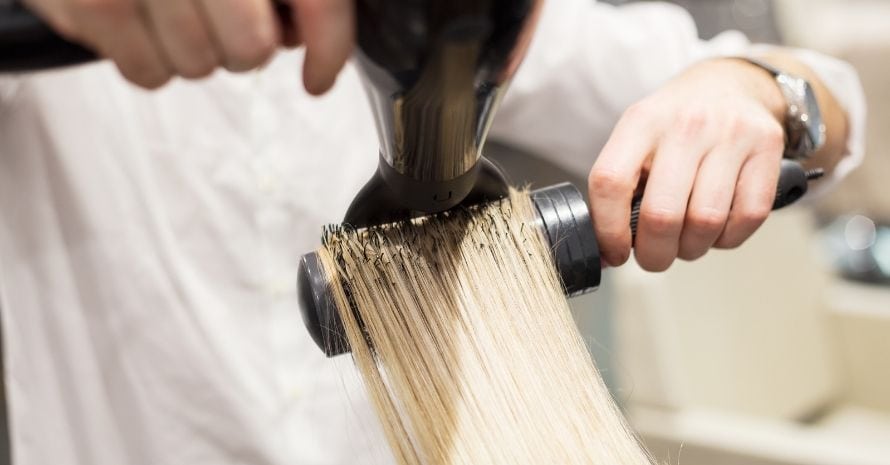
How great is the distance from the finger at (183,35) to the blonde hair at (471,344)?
16cm

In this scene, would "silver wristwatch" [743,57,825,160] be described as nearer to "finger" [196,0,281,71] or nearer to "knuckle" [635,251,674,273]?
"knuckle" [635,251,674,273]

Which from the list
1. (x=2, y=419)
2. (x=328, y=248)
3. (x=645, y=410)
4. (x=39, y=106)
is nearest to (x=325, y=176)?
(x=39, y=106)

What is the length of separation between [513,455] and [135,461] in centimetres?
47

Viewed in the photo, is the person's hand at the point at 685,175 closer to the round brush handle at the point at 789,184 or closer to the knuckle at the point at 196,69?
the round brush handle at the point at 789,184

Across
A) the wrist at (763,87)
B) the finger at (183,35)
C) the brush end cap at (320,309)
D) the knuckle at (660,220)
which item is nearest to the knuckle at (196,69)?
the finger at (183,35)

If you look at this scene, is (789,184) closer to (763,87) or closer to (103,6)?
(763,87)

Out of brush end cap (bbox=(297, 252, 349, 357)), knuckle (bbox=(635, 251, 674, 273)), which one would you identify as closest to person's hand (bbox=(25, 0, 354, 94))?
brush end cap (bbox=(297, 252, 349, 357))

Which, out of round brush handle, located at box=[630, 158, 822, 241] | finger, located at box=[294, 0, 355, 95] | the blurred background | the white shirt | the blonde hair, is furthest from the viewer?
the blurred background

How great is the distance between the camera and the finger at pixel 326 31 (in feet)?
0.97

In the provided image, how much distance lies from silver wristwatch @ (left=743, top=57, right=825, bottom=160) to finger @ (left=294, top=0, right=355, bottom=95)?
0.43m

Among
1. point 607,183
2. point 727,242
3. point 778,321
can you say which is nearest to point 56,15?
point 607,183

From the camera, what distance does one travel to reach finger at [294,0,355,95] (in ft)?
0.97

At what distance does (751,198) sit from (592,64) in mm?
379

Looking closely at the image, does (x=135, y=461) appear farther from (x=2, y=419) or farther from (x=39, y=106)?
(x=2, y=419)
